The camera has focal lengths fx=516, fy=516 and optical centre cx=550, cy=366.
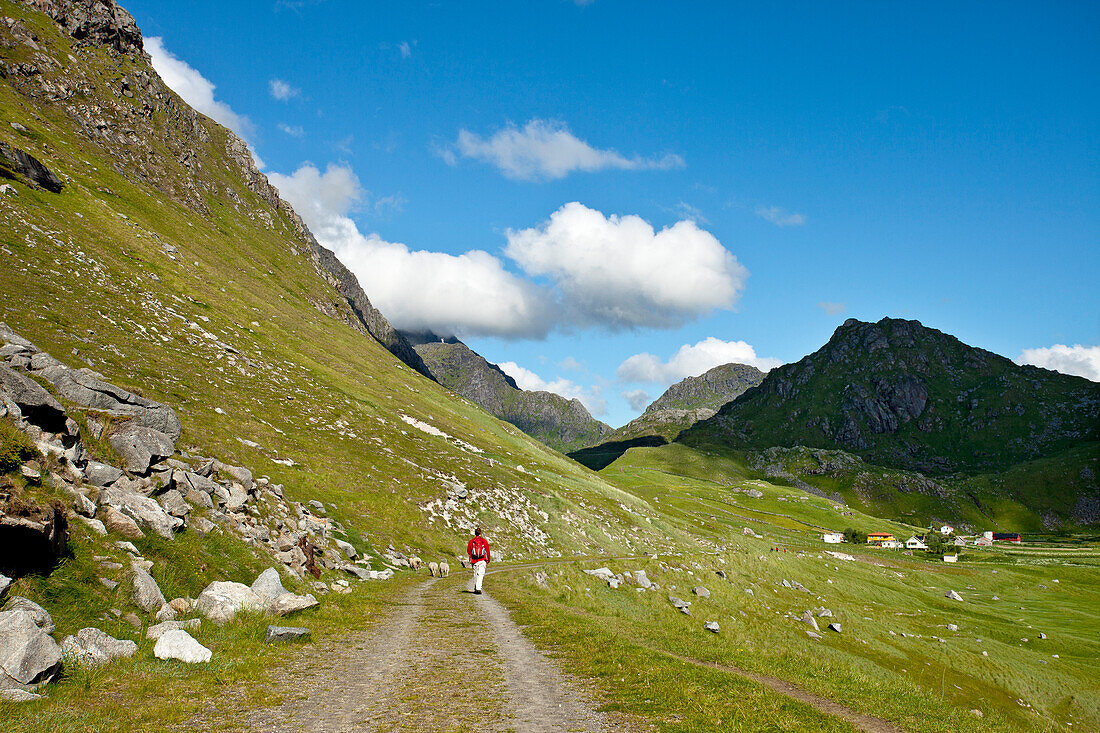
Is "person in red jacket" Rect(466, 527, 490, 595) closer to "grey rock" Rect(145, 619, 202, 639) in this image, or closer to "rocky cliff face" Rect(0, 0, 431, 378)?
"grey rock" Rect(145, 619, 202, 639)

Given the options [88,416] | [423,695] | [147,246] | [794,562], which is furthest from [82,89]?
[794,562]

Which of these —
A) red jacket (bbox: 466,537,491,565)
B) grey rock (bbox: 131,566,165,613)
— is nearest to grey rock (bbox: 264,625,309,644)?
grey rock (bbox: 131,566,165,613)

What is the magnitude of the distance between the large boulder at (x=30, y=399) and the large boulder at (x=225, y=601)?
7.81 meters

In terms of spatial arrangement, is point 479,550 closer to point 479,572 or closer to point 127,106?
point 479,572

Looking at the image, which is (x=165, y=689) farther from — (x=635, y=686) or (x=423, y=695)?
(x=635, y=686)

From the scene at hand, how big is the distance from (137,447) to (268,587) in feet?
25.5

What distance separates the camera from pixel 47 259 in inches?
1884

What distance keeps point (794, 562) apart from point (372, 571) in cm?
7183

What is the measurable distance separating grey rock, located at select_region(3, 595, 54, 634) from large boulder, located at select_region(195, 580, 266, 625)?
4.49 meters

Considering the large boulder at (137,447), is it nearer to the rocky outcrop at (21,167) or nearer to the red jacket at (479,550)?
the red jacket at (479,550)

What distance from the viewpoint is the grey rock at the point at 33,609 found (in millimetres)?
11109

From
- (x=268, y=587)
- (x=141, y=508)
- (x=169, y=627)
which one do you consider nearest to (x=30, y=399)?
(x=141, y=508)

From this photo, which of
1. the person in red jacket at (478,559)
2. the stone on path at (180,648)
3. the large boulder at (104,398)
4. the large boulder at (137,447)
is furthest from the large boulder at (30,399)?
the person in red jacket at (478,559)

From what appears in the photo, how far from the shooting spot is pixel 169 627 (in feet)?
45.3
